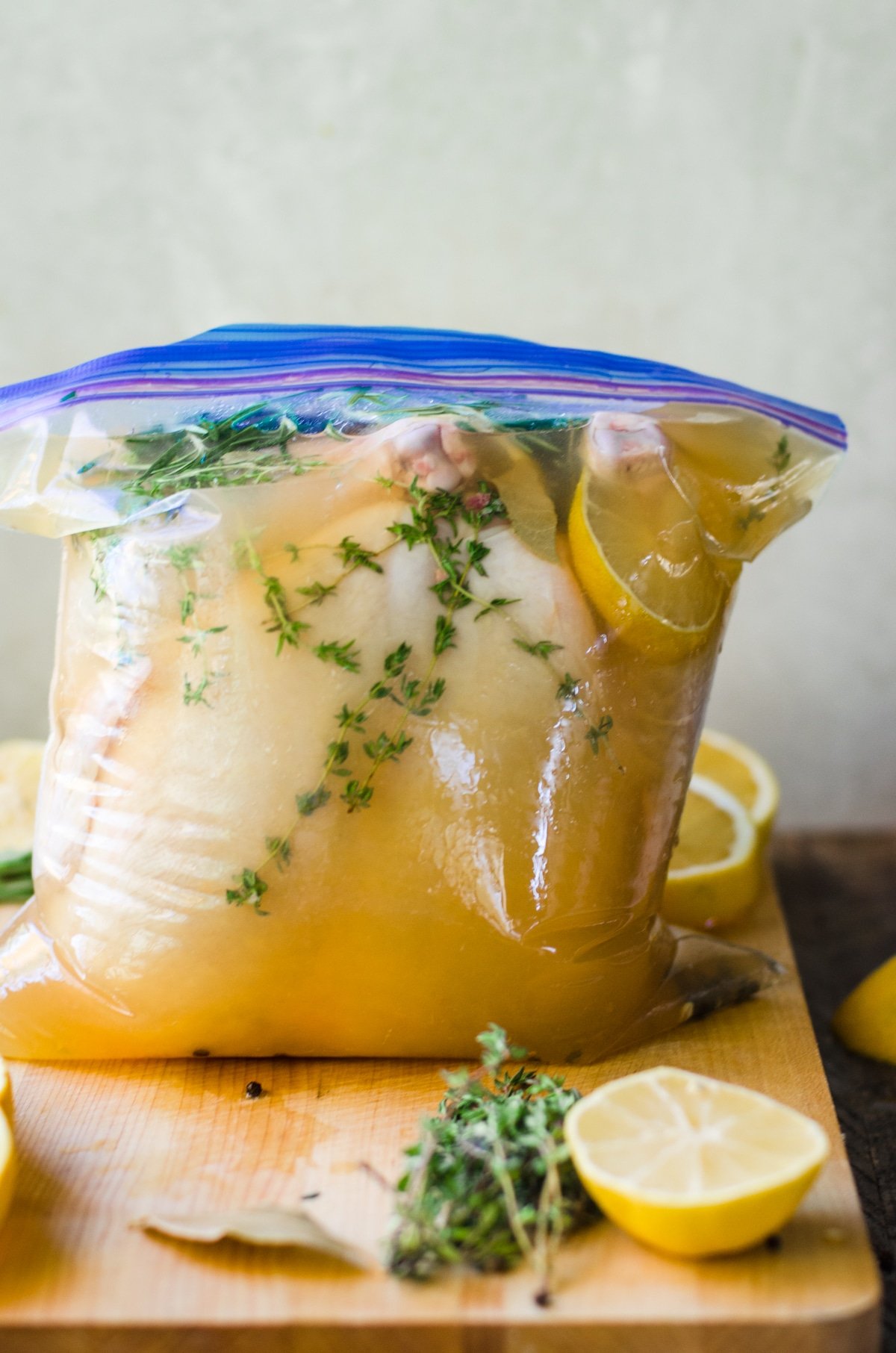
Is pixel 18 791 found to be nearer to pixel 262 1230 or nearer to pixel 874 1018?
pixel 262 1230

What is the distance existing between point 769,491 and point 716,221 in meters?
0.62

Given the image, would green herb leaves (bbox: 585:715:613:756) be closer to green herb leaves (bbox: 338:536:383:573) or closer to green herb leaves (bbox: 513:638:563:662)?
green herb leaves (bbox: 513:638:563:662)

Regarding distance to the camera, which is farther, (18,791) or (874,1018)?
(18,791)

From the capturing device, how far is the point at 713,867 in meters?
0.98

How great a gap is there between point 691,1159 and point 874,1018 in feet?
1.25

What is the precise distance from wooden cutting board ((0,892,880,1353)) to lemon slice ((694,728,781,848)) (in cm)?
37

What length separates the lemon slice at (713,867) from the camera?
971mm

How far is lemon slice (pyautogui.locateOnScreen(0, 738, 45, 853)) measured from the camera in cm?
106

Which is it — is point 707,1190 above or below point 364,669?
below

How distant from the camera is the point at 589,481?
72cm

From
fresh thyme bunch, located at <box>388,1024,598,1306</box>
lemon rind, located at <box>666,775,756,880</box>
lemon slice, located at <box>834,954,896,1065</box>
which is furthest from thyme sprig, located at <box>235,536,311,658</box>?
lemon slice, located at <box>834,954,896,1065</box>

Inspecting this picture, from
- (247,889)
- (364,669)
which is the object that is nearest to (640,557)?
(364,669)

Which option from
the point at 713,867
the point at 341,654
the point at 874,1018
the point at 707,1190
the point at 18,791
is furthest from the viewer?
the point at 18,791

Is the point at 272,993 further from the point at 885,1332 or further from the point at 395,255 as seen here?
the point at 395,255
